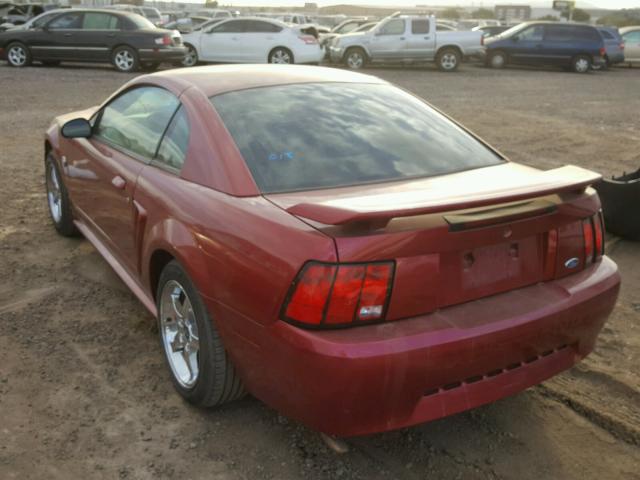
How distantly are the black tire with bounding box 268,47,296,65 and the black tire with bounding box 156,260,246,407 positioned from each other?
1641 cm

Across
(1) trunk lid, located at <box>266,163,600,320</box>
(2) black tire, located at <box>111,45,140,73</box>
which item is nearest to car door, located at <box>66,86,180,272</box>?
(1) trunk lid, located at <box>266,163,600,320</box>

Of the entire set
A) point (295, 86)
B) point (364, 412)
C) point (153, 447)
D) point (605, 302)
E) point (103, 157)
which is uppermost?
point (295, 86)

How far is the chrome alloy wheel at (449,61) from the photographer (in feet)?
70.0

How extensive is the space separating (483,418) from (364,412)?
35.7 inches

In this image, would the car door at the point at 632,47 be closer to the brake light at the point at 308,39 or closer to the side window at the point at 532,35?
the side window at the point at 532,35

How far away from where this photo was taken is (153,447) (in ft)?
9.30

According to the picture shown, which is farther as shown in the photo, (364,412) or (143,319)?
(143,319)

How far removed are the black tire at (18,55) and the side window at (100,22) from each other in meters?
1.68

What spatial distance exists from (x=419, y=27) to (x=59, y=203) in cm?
1791

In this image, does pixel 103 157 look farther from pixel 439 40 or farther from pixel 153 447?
pixel 439 40

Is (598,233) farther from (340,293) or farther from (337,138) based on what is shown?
(340,293)

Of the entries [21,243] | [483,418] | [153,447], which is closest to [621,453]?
[483,418]

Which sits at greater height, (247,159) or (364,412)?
(247,159)

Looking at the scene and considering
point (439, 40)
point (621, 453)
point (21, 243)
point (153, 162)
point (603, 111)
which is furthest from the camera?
point (439, 40)
